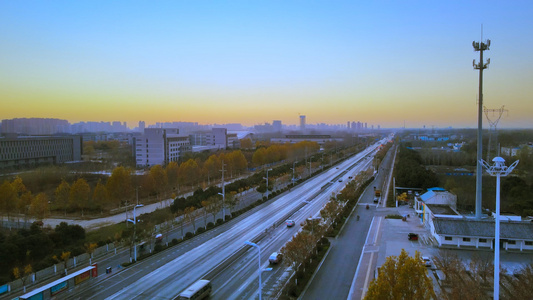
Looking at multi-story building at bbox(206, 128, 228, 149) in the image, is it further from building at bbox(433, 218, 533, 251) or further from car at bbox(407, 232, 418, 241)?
building at bbox(433, 218, 533, 251)

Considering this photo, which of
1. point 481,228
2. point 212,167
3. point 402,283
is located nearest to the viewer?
point 402,283

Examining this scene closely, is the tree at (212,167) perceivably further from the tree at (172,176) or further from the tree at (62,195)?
the tree at (62,195)

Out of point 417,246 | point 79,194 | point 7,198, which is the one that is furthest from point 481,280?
point 7,198

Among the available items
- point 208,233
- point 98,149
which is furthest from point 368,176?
point 98,149

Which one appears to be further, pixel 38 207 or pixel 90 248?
pixel 38 207

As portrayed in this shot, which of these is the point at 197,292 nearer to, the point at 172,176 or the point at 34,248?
the point at 34,248

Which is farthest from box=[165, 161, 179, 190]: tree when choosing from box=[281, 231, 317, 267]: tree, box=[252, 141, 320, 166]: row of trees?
box=[281, 231, 317, 267]: tree
